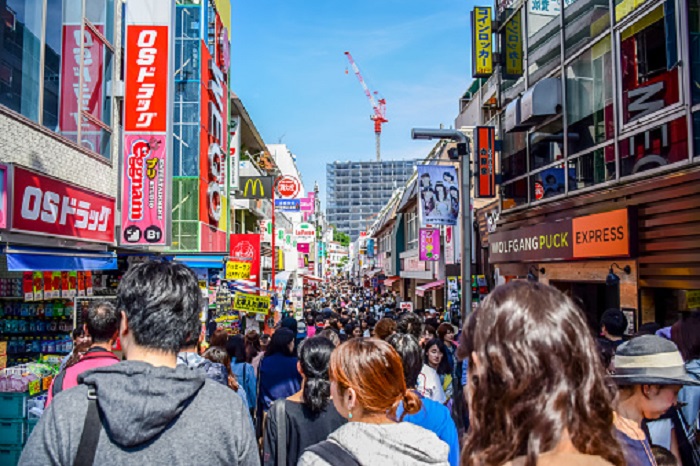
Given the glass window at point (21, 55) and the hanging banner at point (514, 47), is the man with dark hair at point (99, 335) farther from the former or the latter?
the hanging banner at point (514, 47)

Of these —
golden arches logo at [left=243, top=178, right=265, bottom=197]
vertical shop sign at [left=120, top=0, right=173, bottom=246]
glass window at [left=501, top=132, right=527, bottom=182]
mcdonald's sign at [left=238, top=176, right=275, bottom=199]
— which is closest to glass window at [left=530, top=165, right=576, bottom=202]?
glass window at [left=501, top=132, right=527, bottom=182]

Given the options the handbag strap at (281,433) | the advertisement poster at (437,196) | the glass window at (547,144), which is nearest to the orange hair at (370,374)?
the handbag strap at (281,433)

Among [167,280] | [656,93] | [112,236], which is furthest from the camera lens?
[112,236]

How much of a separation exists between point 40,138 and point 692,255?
1028 cm

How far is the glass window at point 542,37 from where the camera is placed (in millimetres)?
13570

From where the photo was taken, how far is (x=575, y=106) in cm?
1249

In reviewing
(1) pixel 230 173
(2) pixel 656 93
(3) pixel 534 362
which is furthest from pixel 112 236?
(1) pixel 230 173

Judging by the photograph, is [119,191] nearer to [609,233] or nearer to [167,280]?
[609,233]

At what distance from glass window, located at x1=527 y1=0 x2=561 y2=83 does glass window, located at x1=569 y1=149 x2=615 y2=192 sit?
2.59 meters

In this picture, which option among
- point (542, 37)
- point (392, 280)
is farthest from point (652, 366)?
point (392, 280)

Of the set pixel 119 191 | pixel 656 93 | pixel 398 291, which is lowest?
pixel 398 291

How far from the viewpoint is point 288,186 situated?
37.7m

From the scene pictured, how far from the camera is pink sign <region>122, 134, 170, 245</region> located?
1272cm

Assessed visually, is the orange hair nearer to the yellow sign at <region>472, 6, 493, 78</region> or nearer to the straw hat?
the straw hat
